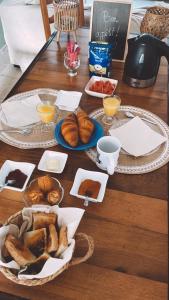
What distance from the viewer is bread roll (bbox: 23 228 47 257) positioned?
63cm

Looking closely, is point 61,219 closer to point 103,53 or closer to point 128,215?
point 128,215

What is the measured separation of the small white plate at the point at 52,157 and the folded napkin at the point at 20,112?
0.70 ft

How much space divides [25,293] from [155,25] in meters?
1.29

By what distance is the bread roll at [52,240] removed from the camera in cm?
60

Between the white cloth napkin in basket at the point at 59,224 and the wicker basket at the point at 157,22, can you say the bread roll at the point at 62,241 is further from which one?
the wicker basket at the point at 157,22

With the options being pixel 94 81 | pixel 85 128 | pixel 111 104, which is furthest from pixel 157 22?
pixel 85 128

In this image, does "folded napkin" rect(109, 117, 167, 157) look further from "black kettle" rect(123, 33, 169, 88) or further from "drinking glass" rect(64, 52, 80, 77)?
"drinking glass" rect(64, 52, 80, 77)

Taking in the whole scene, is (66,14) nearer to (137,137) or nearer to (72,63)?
(72,63)

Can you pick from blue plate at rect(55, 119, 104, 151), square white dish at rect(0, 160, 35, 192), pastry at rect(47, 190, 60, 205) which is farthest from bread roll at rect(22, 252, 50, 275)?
blue plate at rect(55, 119, 104, 151)

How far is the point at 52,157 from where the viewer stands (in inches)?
37.8

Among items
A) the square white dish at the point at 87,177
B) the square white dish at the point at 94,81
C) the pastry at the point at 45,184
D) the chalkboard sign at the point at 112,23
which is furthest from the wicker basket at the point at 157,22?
the pastry at the point at 45,184

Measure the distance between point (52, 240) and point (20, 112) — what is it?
0.67m

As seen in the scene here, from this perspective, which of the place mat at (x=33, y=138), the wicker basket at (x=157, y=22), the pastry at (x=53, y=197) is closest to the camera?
the pastry at (x=53, y=197)

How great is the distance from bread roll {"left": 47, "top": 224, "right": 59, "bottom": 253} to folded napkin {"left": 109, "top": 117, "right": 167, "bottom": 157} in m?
0.46
